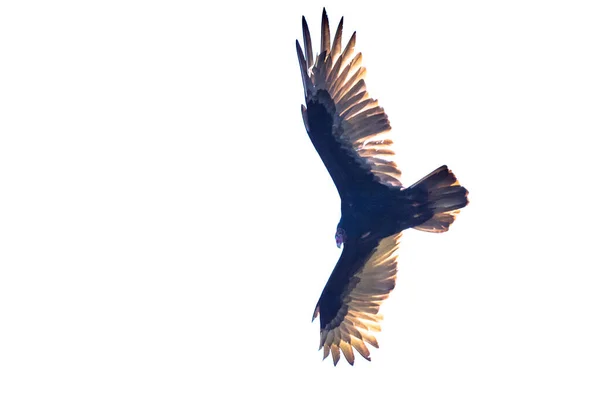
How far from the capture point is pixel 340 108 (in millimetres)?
10578

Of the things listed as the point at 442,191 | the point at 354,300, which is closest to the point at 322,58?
the point at 442,191

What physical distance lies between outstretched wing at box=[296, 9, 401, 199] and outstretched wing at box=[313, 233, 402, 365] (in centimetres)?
121

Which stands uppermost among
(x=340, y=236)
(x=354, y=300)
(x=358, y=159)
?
(x=358, y=159)

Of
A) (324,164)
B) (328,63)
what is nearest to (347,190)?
(324,164)

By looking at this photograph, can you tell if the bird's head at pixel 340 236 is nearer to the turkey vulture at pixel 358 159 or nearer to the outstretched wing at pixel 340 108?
the turkey vulture at pixel 358 159

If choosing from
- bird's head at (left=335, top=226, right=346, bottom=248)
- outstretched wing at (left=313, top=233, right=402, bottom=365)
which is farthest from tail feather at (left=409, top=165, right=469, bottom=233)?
outstretched wing at (left=313, top=233, right=402, bottom=365)

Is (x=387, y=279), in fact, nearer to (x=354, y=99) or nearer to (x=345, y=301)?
(x=345, y=301)

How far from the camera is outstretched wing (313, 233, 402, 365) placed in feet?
38.0

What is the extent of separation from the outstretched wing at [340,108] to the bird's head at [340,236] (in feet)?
2.55

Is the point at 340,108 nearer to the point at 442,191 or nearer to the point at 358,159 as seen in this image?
the point at 358,159

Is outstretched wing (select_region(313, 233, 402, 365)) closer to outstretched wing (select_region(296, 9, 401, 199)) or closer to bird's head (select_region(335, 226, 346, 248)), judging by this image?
bird's head (select_region(335, 226, 346, 248))

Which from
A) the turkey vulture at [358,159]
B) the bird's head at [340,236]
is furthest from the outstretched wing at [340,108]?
the bird's head at [340,236]

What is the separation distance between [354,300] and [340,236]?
0.92 metres

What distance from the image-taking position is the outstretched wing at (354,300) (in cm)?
1159
